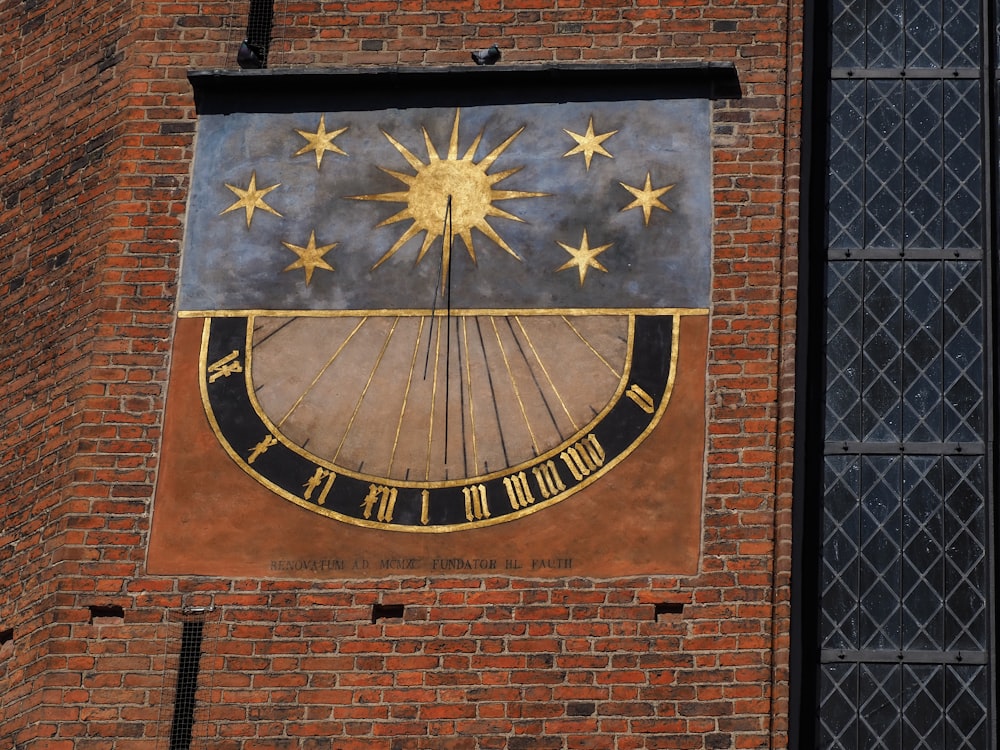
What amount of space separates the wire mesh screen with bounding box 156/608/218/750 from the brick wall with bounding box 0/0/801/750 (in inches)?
0.7

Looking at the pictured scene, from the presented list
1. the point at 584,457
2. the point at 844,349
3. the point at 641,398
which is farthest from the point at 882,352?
the point at 584,457

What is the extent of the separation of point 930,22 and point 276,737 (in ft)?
15.6

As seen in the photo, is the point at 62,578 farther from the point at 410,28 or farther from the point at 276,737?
the point at 410,28

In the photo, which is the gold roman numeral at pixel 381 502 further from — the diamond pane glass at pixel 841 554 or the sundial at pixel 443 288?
the diamond pane glass at pixel 841 554

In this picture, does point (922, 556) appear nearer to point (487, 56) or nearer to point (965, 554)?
point (965, 554)

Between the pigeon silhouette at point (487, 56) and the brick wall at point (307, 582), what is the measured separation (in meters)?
0.11

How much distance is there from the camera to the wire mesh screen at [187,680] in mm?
11133

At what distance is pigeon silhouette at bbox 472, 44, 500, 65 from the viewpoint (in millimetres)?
12375

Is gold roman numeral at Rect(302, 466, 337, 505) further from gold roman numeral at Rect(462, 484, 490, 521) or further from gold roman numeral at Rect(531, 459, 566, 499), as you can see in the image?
gold roman numeral at Rect(531, 459, 566, 499)

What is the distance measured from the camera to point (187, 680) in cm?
1124

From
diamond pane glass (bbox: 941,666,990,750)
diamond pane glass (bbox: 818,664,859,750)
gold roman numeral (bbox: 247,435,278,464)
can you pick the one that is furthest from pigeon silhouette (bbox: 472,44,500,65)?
diamond pane glass (bbox: 941,666,990,750)

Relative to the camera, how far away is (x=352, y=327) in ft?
39.2

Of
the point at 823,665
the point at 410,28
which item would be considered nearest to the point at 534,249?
the point at 410,28

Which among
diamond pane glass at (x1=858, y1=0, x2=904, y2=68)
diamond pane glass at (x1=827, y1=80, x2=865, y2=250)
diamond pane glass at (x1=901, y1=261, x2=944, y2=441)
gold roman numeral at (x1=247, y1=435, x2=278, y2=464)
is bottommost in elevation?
gold roman numeral at (x1=247, y1=435, x2=278, y2=464)
